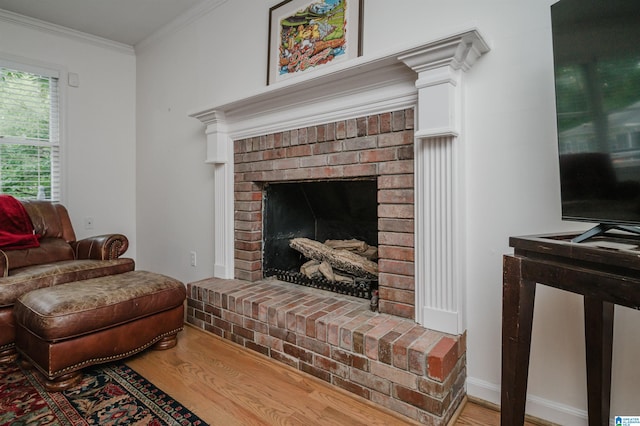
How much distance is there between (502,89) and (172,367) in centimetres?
207

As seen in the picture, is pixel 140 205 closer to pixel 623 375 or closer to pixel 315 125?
pixel 315 125

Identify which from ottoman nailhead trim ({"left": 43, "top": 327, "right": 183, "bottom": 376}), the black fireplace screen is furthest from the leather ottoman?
the black fireplace screen

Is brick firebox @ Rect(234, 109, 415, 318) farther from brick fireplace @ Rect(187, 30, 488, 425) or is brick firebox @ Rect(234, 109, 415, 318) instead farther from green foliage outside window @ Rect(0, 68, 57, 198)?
green foliage outside window @ Rect(0, 68, 57, 198)

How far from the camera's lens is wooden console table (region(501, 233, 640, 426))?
2.55 ft

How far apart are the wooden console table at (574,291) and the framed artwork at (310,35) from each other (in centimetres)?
142

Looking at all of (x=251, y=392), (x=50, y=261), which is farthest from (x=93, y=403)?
(x=50, y=261)

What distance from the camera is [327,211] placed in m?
2.49

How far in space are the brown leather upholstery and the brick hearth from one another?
841 millimetres

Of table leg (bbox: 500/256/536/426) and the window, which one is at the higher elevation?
the window

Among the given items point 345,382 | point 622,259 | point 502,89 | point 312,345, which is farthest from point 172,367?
point 502,89

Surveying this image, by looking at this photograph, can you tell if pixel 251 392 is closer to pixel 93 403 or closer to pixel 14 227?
pixel 93 403

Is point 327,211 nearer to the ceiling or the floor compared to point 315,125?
nearer to the floor

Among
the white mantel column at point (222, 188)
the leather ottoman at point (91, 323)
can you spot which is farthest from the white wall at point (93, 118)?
the leather ottoman at point (91, 323)

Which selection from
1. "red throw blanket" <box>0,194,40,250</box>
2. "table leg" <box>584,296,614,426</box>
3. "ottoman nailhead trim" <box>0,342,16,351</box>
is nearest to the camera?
"table leg" <box>584,296,614,426</box>
